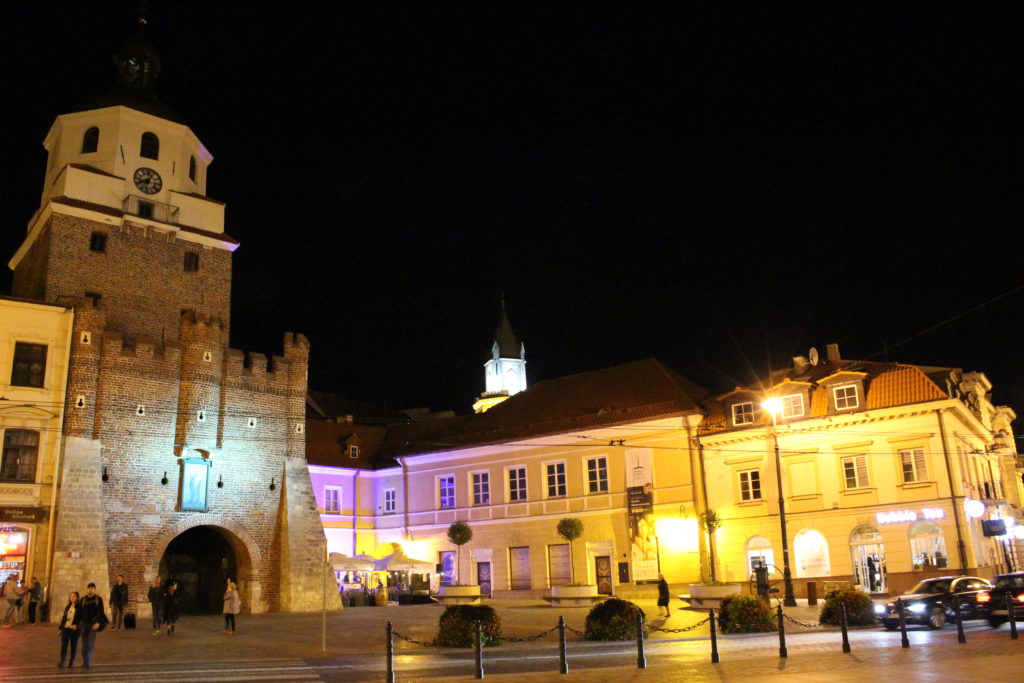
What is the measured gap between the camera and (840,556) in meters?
35.8

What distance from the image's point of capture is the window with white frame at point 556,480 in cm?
4288

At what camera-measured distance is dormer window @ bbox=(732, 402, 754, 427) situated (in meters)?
39.0

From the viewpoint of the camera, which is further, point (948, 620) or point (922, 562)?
point (922, 562)

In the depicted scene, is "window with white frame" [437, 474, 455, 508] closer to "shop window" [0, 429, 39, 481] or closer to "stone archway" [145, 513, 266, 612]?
"stone archway" [145, 513, 266, 612]

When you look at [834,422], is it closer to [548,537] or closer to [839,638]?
[548,537]

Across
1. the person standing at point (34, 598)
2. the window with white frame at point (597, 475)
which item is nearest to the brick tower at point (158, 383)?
the person standing at point (34, 598)

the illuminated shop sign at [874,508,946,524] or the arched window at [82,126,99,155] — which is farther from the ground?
the arched window at [82,126,99,155]

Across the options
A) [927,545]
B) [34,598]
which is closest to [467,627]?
[34,598]

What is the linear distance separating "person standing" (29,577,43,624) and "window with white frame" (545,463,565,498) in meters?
22.5

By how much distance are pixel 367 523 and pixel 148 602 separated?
17877mm

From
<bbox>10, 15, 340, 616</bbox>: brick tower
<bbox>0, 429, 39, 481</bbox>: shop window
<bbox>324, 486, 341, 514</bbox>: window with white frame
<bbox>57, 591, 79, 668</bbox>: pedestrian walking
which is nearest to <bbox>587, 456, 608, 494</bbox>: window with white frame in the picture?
<bbox>10, 15, 340, 616</bbox>: brick tower

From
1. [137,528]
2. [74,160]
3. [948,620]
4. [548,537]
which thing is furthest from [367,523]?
[948,620]

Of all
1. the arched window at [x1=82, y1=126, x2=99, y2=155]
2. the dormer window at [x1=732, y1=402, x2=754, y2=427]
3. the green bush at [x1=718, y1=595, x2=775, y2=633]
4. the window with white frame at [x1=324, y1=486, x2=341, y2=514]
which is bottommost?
the green bush at [x1=718, y1=595, x2=775, y2=633]

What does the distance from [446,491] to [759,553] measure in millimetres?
16704
